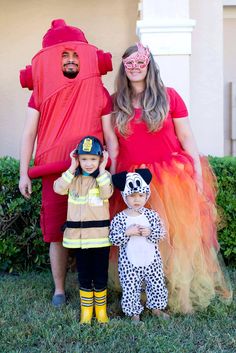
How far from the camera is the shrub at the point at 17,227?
13.4ft

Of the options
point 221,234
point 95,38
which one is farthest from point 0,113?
point 221,234

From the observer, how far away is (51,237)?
11.0 feet

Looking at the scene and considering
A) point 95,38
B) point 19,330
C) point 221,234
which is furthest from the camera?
point 95,38

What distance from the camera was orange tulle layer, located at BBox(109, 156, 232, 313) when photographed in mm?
3186

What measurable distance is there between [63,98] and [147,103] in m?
0.56

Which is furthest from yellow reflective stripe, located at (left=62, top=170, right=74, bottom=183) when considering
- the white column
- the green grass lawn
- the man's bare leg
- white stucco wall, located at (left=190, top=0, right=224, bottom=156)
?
white stucco wall, located at (left=190, top=0, right=224, bottom=156)

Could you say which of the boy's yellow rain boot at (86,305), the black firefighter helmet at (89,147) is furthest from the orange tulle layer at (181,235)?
the boy's yellow rain boot at (86,305)

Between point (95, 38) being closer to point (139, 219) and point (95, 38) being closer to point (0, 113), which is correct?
point (0, 113)

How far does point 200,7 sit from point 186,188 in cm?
251

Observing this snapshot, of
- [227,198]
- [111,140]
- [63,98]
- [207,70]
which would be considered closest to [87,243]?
[111,140]

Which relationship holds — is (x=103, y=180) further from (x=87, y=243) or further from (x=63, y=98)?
(x=63, y=98)

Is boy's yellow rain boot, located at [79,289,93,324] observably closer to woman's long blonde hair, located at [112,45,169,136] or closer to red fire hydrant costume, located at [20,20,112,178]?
red fire hydrant costume, located at [20,20,112,178]

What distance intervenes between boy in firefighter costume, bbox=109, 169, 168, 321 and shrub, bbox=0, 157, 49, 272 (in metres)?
1.28

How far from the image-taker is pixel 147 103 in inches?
122
